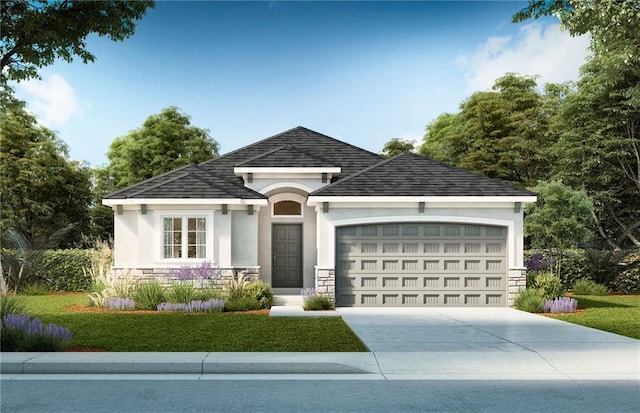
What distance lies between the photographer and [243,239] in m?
19.9

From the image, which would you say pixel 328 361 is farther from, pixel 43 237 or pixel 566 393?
pixel 43 237

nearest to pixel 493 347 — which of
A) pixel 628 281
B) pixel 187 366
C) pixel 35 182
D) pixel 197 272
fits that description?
pixel 187 366

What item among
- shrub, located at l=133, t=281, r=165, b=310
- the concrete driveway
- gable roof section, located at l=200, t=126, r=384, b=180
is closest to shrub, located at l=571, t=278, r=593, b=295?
the concrete driveway

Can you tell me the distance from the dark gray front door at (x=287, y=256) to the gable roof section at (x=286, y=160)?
2141mm

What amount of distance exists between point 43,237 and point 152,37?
1903 cm

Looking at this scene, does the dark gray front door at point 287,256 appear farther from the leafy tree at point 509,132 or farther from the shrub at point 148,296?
the leafy tree at point 509,132

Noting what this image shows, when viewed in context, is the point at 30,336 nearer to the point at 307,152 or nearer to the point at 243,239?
the point at 243,239

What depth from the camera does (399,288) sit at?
1884 centimetres

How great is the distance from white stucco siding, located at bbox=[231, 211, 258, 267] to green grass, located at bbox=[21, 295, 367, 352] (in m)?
3.64

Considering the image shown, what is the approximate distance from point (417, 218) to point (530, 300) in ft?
12.9

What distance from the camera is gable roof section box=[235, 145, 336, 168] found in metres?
20.9

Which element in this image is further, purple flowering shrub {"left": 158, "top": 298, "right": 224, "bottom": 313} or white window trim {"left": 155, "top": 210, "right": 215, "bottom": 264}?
white window trim {"left": 155, "top": 210, "right": 215, "bottom": 264}

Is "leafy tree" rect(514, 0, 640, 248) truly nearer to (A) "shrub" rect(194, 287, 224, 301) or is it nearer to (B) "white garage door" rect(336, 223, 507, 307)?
(B) "white garage door" rect(336, 223, 507, 307)

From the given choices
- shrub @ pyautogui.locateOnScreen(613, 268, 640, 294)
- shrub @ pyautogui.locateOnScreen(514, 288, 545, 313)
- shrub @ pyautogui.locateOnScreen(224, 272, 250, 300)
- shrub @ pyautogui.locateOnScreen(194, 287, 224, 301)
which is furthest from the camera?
shrub @ pyautogui.locateOnScreen(613, 268, 640, 294)
